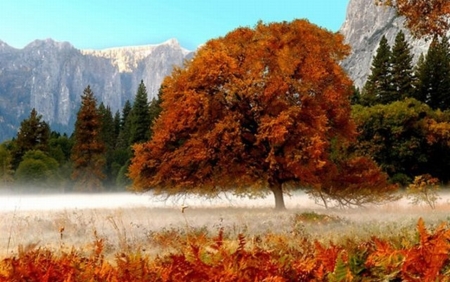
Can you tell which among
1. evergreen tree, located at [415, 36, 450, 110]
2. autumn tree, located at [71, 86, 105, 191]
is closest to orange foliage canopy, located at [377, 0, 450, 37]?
autumn tree, located at [71, 86, 105, 191]

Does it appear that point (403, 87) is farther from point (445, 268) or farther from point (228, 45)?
point (445, 268)

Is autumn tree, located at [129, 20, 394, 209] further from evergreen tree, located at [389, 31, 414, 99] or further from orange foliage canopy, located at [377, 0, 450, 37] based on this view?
evergreen tree, located at [389, 31, 414, 99]

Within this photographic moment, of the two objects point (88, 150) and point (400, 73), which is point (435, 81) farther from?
point (88, 150)

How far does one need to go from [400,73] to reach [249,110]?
1523 inches

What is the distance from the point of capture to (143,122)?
64875 millimetres

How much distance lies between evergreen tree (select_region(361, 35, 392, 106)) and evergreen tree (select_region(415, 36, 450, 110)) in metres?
3.20

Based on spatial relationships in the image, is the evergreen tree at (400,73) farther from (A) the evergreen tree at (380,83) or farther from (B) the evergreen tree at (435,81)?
(B) the evergreen tree at (435,81)

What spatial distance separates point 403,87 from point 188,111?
40.3m

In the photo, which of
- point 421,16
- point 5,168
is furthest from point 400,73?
point 421,16

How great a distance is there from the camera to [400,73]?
57906 millimetres

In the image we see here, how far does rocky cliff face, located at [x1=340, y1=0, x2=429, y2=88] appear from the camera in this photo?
125625mm

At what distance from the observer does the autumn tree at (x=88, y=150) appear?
5531 cm

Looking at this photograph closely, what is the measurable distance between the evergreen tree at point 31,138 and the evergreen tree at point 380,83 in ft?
110

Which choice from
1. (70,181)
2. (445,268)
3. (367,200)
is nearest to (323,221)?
(367,200)
